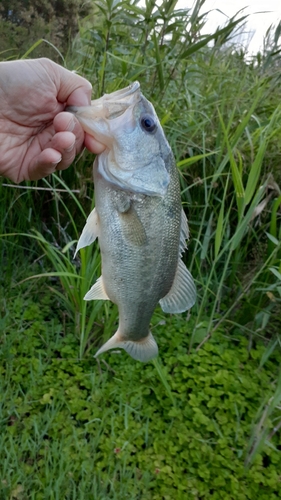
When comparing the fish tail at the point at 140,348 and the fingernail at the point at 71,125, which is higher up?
the fingernail at the point at 71,125

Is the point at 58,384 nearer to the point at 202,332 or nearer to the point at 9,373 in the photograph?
the point at 9,373

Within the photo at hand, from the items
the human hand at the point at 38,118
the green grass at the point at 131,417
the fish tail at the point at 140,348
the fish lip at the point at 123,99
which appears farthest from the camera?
the green grass at the point at 131,417

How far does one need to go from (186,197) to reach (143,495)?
1842 mm

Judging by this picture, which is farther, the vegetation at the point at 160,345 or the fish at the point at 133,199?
the vegetation at the point at 160,345

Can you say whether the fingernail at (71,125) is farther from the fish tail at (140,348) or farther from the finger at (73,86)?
the fish tail at (140,348)

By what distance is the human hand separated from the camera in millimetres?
1361

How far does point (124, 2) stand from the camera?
2.24 metres

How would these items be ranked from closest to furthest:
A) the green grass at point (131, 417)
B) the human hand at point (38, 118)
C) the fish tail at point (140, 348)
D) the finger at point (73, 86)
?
the human hand at point (38, 118) → the finger at point (73, 86) → the fish tail at point (140, 348) → the green grass at point (131, 417)

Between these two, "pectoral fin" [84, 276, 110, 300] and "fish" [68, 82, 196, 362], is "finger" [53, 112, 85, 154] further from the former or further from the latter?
"pectoral fin" [84, 276, 110, 300]

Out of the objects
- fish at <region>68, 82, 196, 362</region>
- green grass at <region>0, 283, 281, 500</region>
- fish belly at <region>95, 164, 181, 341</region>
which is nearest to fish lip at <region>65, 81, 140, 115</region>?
fish at <region>68, 82, 196, 362</region>

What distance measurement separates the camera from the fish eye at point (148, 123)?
51.3 inches

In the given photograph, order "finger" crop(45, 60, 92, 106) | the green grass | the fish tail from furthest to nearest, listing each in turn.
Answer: the green grass → the fish tail → "finger" crop(45, 60, 92, 106)

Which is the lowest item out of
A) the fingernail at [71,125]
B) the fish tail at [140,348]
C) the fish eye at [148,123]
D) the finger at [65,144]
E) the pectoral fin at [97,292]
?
the fish tail at [140,348]

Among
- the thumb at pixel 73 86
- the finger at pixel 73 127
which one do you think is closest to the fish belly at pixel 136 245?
the finger at pixel 73 127
